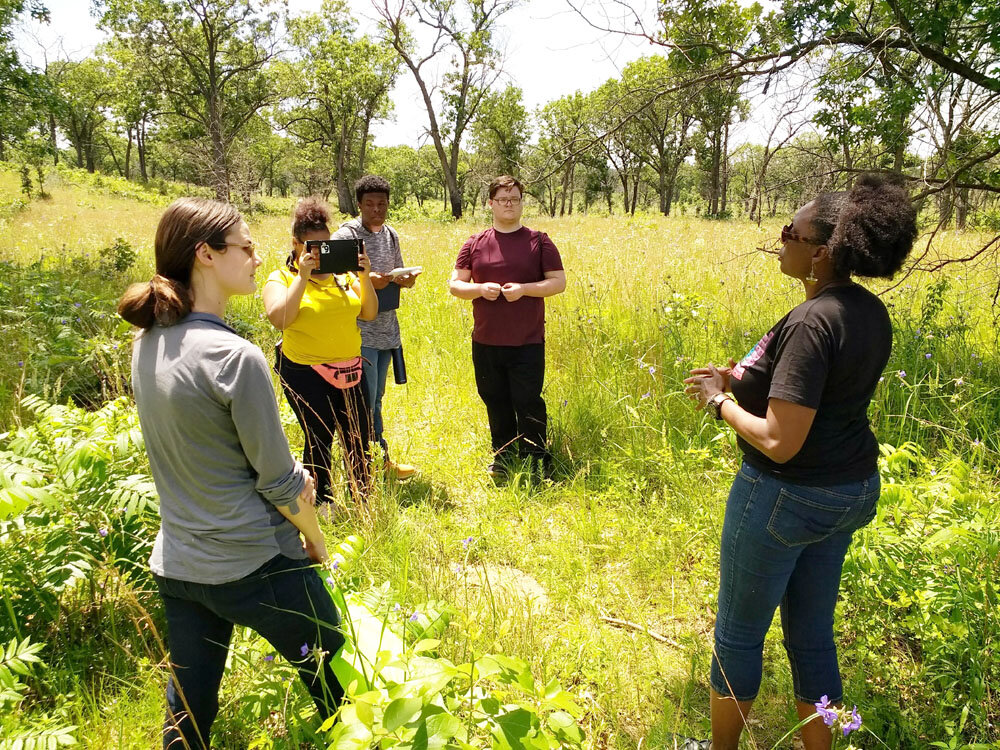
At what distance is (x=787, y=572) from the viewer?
165cm

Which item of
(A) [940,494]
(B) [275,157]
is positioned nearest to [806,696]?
(A) [940,494]

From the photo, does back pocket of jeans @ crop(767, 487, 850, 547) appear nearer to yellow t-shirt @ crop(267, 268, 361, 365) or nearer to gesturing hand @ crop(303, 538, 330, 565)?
gesturing hand @ crop(303, 538, 330, 565)

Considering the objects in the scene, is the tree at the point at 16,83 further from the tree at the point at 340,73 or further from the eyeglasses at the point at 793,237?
the tree at the point at 340,73

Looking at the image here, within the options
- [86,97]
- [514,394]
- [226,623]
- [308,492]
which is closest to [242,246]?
[308,492]

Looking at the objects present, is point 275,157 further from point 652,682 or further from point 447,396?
point 652,682

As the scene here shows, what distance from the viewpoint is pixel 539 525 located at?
11.0 ft

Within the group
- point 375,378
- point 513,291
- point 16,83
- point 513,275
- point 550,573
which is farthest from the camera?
point 16,83

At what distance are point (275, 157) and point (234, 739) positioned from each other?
50.9 metres

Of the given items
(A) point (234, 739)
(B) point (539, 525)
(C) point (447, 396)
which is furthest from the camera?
(C) point (447, 396)

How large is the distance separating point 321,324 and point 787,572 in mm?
2448

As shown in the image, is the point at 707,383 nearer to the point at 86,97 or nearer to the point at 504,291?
the point at 504,291

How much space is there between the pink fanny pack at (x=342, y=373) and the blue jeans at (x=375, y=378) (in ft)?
1.18

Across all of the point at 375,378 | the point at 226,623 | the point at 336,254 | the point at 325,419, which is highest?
the point at 336,254

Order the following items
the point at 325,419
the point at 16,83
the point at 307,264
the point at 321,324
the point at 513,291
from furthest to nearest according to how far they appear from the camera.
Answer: the point at 16,83 → the point at 513,291 → the point at 325,419 → the point at 321,324 → the point at 307,264
